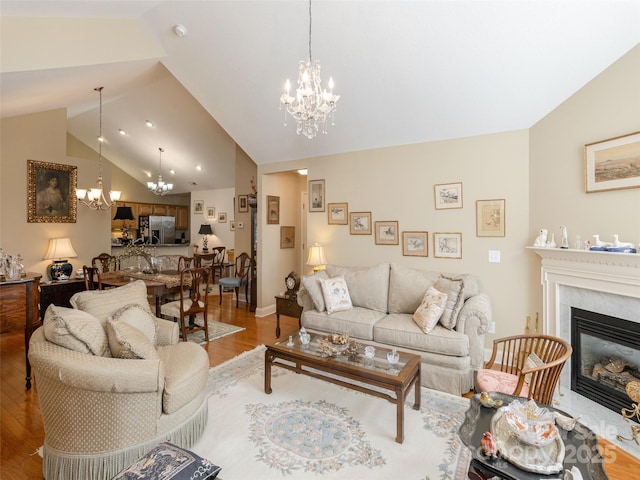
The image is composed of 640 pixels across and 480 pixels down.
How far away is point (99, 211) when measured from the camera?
232 inches

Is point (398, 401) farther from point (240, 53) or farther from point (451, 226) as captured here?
point (240, 53)

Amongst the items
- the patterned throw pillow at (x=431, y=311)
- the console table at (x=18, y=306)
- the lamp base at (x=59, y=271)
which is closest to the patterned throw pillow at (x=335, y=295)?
the patterned throw pillow at (x=431, y=311)

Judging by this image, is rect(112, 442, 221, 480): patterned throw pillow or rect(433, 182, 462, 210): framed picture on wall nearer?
rect(112, 442, 221, 480): patterned throw pillow

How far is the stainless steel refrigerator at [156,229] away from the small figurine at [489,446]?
9592 mm

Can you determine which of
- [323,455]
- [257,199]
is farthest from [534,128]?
[257,199]

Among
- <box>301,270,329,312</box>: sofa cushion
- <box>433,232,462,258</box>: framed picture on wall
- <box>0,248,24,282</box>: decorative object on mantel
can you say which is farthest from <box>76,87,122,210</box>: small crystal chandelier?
<box>433,232,462,258</box>: framed picture on wall

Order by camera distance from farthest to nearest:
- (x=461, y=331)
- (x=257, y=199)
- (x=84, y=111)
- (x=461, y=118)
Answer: (x=84, y=111) < (x=257, y=199) < (x=461, y=118) < (x=461, y=331)

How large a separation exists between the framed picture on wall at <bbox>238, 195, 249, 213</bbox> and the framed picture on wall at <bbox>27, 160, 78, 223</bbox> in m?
2.90

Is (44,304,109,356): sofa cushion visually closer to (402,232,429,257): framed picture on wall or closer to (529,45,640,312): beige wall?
(402,232,429,257): framed picture on wall

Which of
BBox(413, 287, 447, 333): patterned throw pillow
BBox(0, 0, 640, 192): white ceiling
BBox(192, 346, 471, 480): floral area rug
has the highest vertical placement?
BBox(0, 0, 640, 192): white ceiling

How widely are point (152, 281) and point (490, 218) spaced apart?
4.31 meters

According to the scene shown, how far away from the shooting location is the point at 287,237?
Result: 5781 millimetres

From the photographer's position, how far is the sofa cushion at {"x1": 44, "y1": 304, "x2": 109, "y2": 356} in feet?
5.92

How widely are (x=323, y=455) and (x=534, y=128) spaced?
12.1 feet
